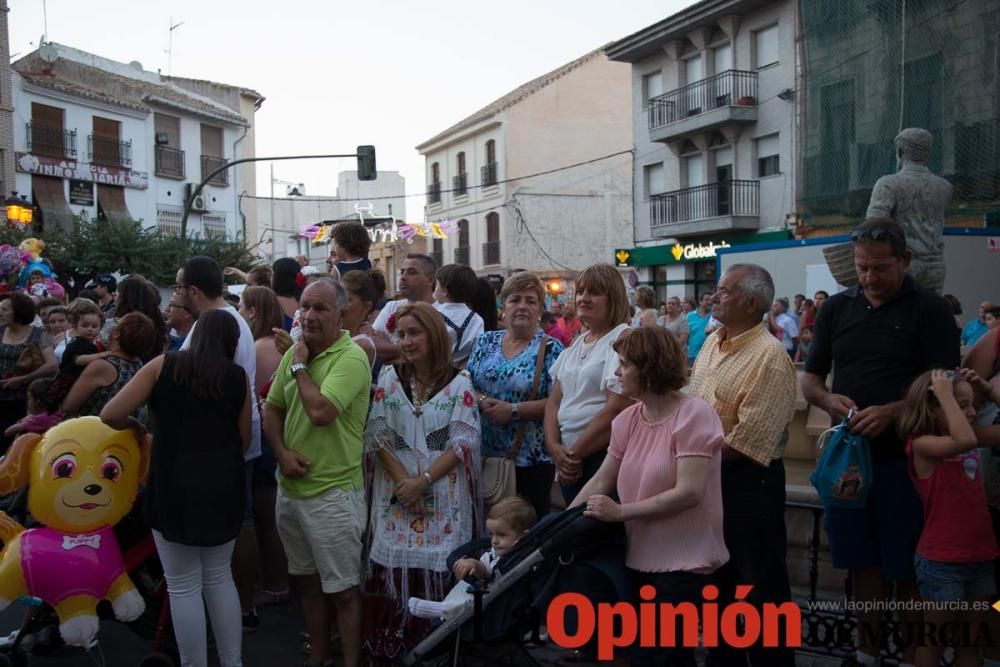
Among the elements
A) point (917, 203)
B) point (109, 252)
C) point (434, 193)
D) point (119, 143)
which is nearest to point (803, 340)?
point (917, 203)

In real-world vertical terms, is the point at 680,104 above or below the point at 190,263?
above

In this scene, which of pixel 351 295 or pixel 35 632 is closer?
pixel 35 632

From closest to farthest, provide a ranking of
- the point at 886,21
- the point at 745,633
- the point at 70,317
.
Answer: the point at 745,633 < the point at 70,317 < the point at 886,21

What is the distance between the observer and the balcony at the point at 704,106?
2580cm

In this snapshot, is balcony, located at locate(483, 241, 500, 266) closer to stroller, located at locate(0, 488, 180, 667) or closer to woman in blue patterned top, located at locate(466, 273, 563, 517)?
woman in blue patterned top, located at locate(466, 273, 563, 517)

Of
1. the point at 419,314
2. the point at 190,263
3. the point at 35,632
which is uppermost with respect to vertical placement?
the point at 190,263

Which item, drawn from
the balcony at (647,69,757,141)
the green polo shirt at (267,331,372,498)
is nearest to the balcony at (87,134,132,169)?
the balcony at (647,69,757,141)

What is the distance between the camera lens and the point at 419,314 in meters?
4.48

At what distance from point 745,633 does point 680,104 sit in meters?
26.4

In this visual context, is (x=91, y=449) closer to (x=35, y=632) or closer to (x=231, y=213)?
(x=35, y=632)

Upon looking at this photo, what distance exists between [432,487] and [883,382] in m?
2.14

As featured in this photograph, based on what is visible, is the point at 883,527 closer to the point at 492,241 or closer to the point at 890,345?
the point at 890,345

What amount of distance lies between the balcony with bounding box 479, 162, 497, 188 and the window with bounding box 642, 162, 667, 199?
1074 cm

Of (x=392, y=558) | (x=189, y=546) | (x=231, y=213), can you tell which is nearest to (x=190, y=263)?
(x=189, y=546)
